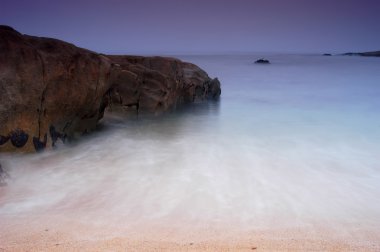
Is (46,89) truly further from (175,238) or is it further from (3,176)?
(175,238)

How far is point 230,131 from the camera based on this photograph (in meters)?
7.55

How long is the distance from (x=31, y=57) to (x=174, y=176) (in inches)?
108

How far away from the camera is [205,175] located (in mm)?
4605

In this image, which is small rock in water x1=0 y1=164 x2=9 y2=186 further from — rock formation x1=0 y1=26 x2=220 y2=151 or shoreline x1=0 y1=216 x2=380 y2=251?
shoreline x1=0 y1=216 x2=380 y2=251

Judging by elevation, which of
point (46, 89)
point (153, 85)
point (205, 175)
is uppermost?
point (46, 89)

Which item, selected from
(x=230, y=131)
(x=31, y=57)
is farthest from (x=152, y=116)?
(x=31, y=57)

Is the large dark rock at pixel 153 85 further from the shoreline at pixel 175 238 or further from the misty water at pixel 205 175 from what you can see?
the shoreline at pixel 175 238

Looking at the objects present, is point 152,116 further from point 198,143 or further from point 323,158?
point 323,158

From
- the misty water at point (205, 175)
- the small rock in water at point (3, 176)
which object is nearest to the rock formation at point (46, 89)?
the misty water at point (205, 175)

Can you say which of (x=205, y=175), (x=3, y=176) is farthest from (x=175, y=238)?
(x=3, y=176)

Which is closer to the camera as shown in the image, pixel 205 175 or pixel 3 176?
pixel 3 176

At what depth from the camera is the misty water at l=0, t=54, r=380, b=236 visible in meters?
3.31

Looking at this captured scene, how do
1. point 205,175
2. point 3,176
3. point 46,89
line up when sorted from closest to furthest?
point 3,176, point 205,175, point 46,89

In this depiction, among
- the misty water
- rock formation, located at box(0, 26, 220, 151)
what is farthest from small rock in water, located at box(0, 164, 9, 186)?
rock formation, located at box(0, 26, 220, 151)
